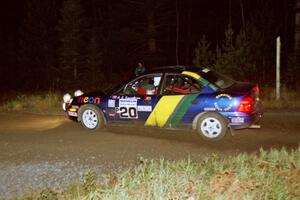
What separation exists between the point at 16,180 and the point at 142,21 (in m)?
26.5

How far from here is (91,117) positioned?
11930mm

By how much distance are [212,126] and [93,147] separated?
2.50 meters

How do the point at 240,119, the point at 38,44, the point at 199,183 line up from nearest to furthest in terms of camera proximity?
the point at 199,183
the point at 240,119
the point at 38,44

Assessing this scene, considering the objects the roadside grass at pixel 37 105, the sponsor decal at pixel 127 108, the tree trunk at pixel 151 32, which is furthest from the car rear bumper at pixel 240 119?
the tree trunk at pixel 151 32

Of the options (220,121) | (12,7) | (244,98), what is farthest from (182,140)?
(12,7)

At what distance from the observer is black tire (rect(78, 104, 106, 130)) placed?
38.7 feet

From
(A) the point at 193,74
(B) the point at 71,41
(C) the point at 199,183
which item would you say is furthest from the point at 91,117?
(B) the point at 71,41

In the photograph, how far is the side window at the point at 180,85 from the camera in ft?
34.9

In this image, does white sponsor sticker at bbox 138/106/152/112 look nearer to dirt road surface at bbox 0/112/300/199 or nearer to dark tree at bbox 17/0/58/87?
dirt road surface at bbox 0/112/300/199

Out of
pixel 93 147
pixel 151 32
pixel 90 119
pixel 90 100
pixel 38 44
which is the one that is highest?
pixel 151 32

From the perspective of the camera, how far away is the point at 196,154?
9.17m

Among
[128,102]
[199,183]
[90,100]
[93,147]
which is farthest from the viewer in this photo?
[90,100]

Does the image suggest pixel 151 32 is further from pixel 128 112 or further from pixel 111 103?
pixel 128 112

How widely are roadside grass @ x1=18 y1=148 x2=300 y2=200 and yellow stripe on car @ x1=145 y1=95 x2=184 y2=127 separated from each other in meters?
3.51
